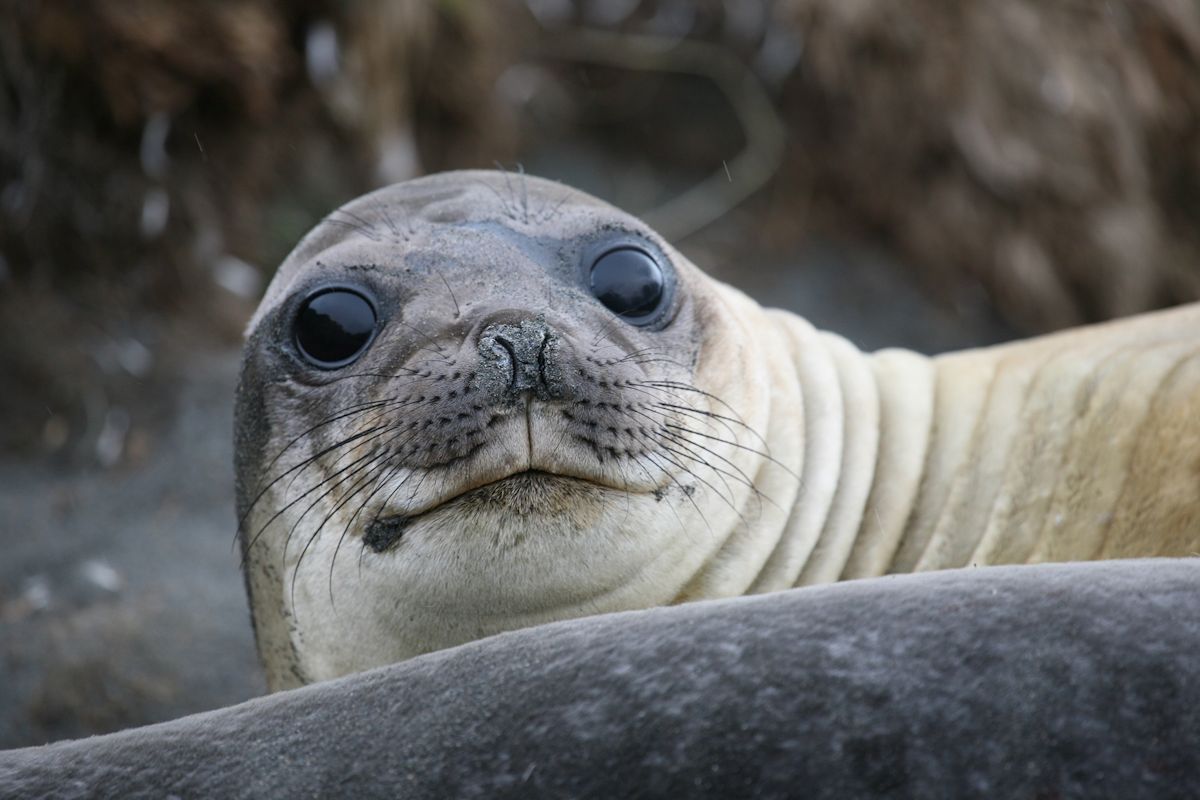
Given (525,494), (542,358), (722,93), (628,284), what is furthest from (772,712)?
(722,93)

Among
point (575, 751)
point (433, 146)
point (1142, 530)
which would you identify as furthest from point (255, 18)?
point (575, 751)

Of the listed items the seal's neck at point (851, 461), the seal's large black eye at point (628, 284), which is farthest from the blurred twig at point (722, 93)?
the seal's large black eye at point (628, 284)

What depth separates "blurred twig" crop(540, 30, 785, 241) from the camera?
8031mm

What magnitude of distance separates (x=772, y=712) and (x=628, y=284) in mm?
1560

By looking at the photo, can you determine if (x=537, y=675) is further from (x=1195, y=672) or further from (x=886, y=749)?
(x=1195, y=672)

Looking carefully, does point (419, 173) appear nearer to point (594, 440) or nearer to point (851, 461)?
point (851, 461)

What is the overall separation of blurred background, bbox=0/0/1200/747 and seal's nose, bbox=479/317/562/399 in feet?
7.82

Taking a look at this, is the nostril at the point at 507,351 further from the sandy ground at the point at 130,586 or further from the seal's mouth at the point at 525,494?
the sandy ground at the point at 130,586

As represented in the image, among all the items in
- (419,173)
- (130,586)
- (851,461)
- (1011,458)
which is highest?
(419,173)

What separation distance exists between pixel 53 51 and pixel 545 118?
316cm

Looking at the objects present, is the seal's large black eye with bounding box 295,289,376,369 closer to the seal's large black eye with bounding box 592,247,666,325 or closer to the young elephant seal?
the young elephant seal

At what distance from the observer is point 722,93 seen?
27.2ft

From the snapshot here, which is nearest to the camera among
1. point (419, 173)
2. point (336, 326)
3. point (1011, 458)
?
point (336, 326)

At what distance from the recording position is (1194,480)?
9.44ft
